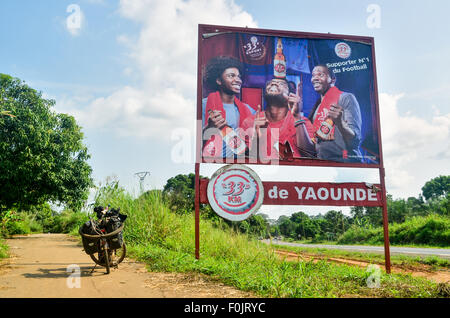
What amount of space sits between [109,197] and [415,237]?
14210mm

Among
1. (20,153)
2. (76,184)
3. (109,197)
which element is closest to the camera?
(109,197)

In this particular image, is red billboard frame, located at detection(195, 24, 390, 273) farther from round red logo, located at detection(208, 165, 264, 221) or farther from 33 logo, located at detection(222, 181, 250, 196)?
33 logo, located at detection(222, 181, 250, 196)

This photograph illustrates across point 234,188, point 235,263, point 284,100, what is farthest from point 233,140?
point 235,263

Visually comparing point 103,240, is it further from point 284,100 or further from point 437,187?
point 437,187

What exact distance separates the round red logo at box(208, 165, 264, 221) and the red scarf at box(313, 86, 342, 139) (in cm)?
193

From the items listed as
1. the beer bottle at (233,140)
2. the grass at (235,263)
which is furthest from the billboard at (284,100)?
the grass at (235,263)

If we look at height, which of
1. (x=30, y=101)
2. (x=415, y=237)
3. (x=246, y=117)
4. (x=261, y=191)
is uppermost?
(x=30, y=101)

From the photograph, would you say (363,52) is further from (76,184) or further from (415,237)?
(76,184)

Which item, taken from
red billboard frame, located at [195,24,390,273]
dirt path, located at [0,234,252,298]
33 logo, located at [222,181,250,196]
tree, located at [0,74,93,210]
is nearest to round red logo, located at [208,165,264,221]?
33 logo, located at [222,181,250,196]

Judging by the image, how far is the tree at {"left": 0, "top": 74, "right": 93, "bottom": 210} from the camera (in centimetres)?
1484

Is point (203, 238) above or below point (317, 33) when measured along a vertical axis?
below

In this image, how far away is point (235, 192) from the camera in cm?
721
